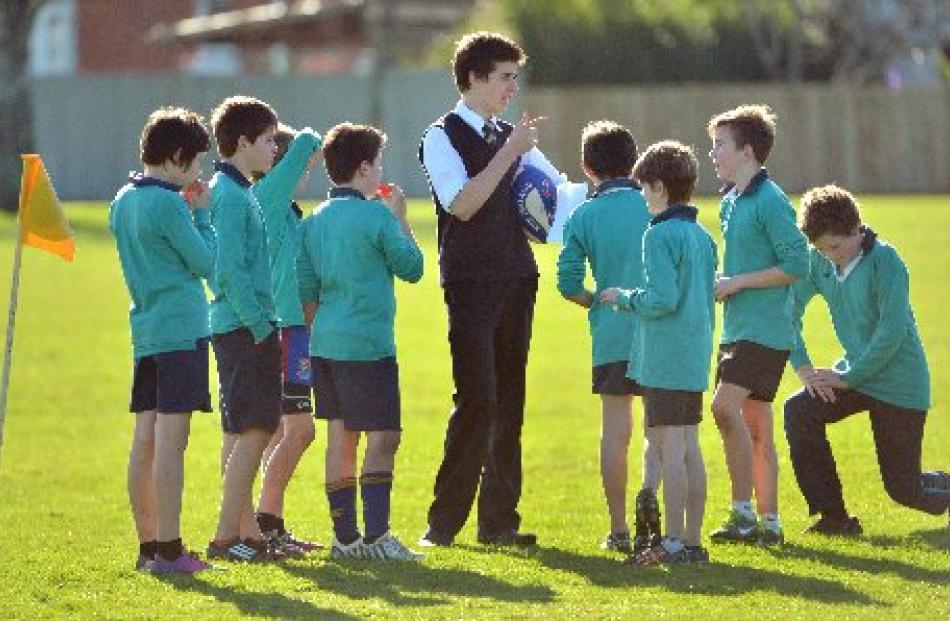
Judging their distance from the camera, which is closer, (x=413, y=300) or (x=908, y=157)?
(x=413, y=300)

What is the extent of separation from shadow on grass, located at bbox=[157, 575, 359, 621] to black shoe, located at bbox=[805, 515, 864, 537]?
8.94 feet

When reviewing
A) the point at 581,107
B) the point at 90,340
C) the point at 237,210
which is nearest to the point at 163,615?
the point at 237,210

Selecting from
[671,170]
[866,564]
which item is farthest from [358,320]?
[866,564]

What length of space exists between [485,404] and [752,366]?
112cm

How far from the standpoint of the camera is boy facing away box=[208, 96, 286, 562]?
9359 millimetres

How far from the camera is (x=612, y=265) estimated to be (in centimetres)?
1000

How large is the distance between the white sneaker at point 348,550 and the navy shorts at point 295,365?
24.3 inches

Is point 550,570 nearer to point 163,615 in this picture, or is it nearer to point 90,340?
point 163,615

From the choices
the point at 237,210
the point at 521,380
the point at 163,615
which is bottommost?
the point at 163,615

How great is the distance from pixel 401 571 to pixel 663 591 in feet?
3.62

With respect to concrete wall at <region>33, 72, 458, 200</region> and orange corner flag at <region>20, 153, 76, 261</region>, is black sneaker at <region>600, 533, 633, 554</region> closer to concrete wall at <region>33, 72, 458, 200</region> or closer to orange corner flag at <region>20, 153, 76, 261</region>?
orange corner flag at <region>20, 153, 76, 261</region>

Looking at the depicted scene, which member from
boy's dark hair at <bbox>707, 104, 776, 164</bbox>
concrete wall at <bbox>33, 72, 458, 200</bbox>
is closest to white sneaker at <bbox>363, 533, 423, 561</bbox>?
boy's dark hair at <bbox>707, 104, 776, 164</bbox>

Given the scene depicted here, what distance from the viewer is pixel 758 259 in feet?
33.1

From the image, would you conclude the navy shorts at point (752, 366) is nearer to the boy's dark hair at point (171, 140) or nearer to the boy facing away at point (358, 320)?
the boy facing away at point (358, 320)
